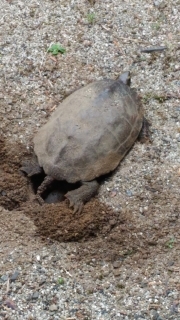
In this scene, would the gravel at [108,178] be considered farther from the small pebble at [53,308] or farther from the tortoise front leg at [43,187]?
the tortoise front leg at [43,187]

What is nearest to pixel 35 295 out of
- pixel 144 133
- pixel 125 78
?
pixel 144 133

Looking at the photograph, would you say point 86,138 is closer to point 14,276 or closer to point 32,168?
point 32,168

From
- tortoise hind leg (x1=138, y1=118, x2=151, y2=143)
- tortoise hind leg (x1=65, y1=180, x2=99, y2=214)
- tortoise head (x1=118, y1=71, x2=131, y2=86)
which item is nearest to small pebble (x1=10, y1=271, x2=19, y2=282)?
tortoise hind leg (x1=65, y1=180, x2=99, y2=214)

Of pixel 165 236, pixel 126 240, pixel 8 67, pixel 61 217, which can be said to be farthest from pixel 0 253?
pixel 8 67

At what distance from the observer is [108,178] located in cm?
454

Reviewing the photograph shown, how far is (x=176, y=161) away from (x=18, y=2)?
86.3 inches

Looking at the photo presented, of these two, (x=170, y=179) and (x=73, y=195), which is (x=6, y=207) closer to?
(x=73, y=195)

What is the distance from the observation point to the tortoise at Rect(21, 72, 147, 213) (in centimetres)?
441

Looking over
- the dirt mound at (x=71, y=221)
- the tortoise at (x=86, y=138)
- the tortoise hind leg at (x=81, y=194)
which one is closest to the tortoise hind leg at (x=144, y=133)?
the tortoise at (x=86, y=138)

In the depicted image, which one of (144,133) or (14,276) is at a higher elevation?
(144,133)

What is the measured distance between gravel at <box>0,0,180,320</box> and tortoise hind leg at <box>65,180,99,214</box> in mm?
85

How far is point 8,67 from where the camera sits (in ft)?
16.8

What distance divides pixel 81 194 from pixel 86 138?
0.41 metres

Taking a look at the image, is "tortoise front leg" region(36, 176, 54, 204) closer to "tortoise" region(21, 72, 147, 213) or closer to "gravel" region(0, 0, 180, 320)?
"tortoise" region(21, 72, 147, 213)
